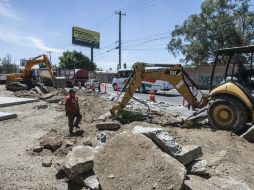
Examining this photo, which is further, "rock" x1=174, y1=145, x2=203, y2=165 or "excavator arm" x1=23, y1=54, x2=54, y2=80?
"excavator arm" x1=23, y1=54, x2=54, y2=80

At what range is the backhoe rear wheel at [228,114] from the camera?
10266 mm

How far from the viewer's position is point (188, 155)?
690 centimetres

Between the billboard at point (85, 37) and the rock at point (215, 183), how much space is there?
79.5 metres

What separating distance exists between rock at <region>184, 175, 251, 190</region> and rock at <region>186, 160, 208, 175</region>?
13 centimetres

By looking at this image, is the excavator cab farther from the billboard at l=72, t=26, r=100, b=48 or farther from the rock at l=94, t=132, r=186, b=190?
the billboard at l=72, t=26, r=100, b=48

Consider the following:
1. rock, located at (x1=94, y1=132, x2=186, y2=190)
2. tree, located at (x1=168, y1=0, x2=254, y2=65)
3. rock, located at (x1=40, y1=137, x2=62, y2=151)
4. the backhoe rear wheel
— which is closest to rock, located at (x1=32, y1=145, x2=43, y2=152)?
rock, located at (x1=40, y1=137, x2=62, y2=151)

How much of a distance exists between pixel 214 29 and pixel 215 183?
4373 centimetres

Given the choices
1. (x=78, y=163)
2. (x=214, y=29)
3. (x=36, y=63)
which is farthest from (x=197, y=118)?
(x=214, y=29)

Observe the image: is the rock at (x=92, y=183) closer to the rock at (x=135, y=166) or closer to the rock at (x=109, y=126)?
the rock at (x=135, y=166)

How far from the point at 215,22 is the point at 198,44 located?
140 inches

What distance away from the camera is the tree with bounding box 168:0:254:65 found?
4691cm

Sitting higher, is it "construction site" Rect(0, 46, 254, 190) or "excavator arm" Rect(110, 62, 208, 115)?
"excavator arm" Rect(110, 62, 208, 115)

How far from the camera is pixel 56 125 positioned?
13.5m

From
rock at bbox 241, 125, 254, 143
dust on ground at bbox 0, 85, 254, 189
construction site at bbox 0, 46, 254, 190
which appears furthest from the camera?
rock at bbox 241, 125, 254, 143
